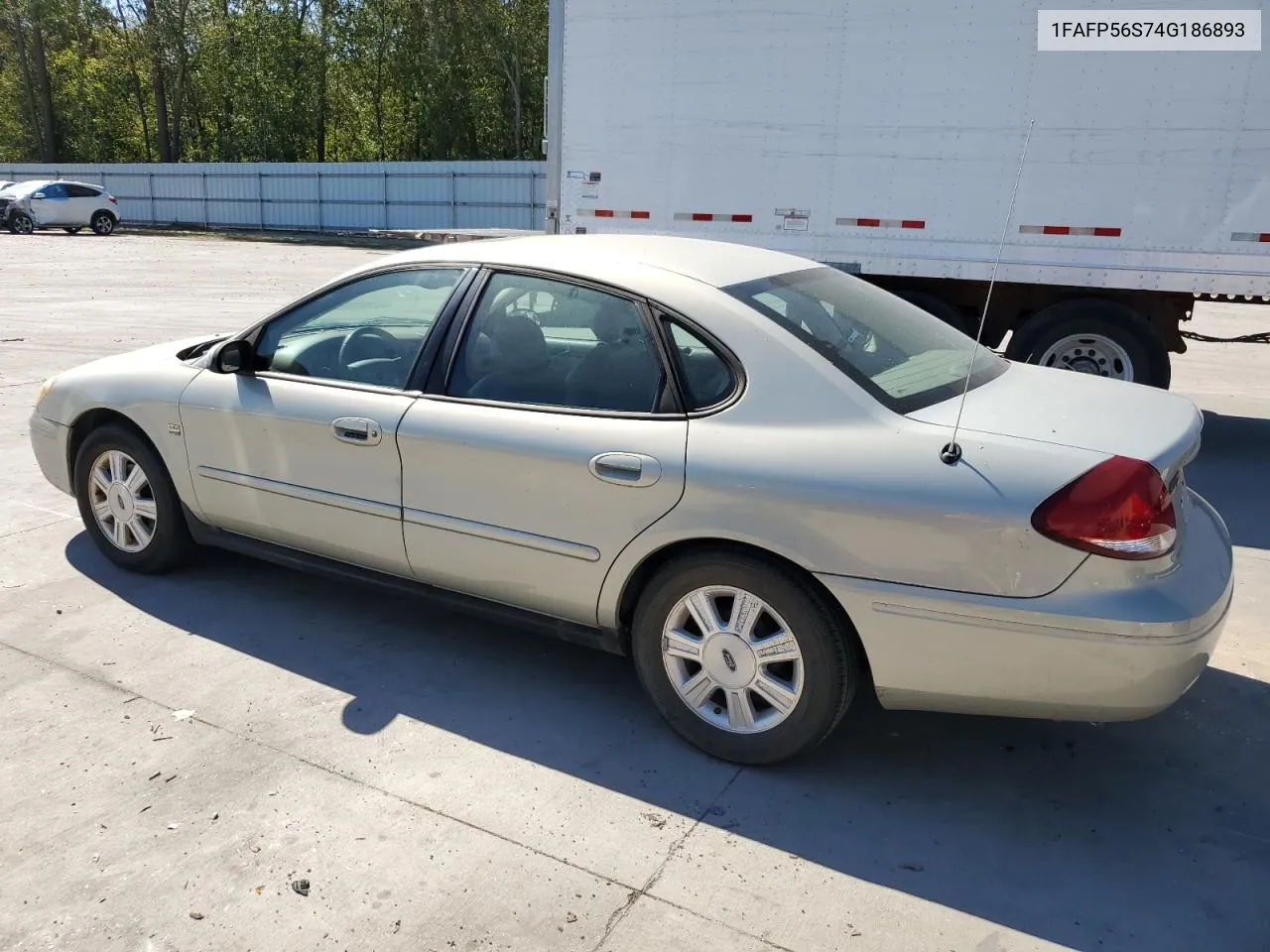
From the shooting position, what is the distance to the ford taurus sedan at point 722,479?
2.82 m

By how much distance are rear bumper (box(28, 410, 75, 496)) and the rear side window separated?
308 cm

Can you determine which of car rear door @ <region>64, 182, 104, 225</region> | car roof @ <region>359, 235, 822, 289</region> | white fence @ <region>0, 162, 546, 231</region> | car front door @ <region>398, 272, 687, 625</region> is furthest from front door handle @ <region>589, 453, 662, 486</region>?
car rear door @ <region>64, 182, 104, 225</region>

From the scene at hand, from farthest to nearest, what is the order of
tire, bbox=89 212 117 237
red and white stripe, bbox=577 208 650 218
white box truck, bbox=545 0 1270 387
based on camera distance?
tire, bbox=89 212 117 237 → red and white stripe, bbox=577 208 650 218 → white box truck, bbox=545 0 1270 387

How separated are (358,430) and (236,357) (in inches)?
29.8

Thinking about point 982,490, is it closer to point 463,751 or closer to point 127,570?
point 463,751

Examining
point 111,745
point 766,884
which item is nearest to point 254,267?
point 111,745

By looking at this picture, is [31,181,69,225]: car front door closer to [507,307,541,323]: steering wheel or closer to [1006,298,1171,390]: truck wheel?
[1006,298,1171,390]: truck wheel

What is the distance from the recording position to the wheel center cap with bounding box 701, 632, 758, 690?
10.5ft

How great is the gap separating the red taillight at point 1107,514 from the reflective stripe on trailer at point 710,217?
6.47 metres

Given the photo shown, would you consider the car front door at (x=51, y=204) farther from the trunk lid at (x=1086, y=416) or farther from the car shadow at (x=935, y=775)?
the trunk lid at (x=1086, y=416)

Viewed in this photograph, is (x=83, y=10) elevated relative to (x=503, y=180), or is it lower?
elevated

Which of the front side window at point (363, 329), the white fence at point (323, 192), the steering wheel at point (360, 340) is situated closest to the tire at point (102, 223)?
the white fence at point (323, 192)

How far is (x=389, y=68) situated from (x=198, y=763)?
4594cm

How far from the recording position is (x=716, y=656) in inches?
128
